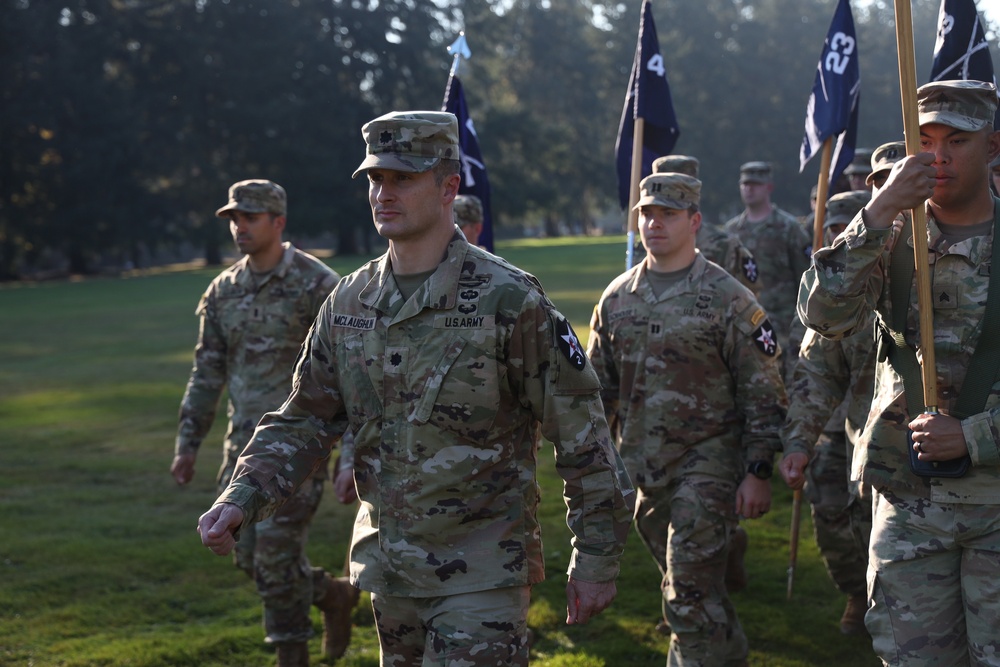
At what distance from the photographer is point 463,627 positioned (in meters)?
4.16

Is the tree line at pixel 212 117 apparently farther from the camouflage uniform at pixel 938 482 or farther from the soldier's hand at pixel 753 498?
the camouflage uniform at pixel 938 482

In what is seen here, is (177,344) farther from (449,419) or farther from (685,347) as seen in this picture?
(449,419)

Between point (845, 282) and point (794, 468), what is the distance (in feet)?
5.56

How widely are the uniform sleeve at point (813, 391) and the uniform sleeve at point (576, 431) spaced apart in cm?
173

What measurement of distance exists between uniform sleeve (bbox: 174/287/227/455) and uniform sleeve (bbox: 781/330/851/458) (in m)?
3.49

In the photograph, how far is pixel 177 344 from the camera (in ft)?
77.5

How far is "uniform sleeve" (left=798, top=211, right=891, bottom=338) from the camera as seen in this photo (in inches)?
158

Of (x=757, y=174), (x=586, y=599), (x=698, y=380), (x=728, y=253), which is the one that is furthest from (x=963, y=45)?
(x=757, y=174)

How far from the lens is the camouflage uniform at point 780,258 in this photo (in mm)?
12148

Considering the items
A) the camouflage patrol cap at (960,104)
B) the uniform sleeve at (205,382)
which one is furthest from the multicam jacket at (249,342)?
the camouflage patrol cap at (960,104)

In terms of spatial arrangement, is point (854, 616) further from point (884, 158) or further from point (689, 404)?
point (884, 158)

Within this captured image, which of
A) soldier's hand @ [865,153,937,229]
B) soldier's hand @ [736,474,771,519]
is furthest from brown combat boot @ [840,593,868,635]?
soldier's hand @ [865,153,937,229]

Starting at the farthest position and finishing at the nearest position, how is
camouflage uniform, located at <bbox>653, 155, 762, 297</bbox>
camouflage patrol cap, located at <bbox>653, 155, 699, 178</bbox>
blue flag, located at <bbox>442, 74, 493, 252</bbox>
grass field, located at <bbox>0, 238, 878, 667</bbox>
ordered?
camouflage uniform, located at <bbox>653, 155, 762, 297</bbox> → blue flag, located at <bbox>442, 74, 493, 252</bbox> → camouflage patrol cap, located at <bbox>653, 155, 699, 178</bbox> → grass field, located at <bbox>0, 238, 878, 667</bbox>

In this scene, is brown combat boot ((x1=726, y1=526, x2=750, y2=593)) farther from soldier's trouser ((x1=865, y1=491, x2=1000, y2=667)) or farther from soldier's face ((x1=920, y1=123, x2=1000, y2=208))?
soldier's face ((x1=920, y1=123, x2=1000, y2=208))
